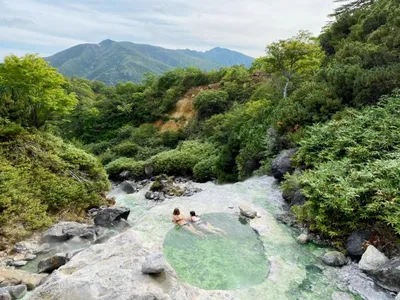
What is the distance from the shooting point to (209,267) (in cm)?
738

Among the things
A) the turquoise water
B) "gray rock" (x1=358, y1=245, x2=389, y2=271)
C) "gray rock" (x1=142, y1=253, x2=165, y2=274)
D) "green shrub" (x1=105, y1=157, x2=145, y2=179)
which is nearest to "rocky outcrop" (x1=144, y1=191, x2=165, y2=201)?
"green shrub" (x1=105, y1=157, x2=145, y2=179)

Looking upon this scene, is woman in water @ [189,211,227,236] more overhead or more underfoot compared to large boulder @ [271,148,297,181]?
more underfoot

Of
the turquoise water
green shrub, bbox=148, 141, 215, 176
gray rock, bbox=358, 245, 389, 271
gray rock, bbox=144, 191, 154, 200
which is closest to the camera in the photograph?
the turquoise water

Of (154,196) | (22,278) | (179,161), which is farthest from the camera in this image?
(179,161)

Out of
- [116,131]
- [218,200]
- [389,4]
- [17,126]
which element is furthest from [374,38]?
[116,131]

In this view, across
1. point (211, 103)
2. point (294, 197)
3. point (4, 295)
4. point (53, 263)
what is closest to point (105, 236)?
point (53, 263)

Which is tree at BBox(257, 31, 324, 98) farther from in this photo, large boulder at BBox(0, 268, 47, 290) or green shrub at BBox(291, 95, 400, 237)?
large boulder at BBox(0, 268, 47, 290)

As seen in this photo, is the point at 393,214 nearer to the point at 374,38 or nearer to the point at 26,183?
the point at 26,183

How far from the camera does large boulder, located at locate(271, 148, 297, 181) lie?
44.3ft

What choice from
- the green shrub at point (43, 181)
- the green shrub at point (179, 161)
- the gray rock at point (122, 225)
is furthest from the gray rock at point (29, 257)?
the green shrub at point (179, 161)

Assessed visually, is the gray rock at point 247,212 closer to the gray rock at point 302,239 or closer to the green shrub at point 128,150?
the gray rock at point 302,239

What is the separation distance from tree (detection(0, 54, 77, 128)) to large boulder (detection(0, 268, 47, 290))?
803cm

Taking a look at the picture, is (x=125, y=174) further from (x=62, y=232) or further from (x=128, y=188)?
(x=62, y=232)

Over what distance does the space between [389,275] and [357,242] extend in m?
1.36
